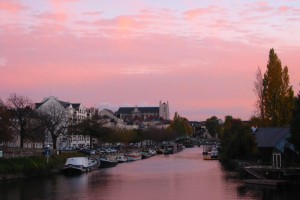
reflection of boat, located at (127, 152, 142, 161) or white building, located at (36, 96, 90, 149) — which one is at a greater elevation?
white building, located at (36, 96, 90, 149)

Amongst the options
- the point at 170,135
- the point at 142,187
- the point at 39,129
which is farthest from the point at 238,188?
the point at 170,135

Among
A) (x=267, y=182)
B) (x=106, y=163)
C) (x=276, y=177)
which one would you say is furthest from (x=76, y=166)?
(x=267, y=182)

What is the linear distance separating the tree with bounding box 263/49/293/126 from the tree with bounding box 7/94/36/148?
1297 inches

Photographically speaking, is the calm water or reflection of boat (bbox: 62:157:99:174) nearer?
the calm water

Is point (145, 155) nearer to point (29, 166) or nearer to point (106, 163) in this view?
point (106, 163)

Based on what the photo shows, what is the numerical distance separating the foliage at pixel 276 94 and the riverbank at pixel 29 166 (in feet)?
86.2

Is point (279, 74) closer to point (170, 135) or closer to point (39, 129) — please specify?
point (39, 129)

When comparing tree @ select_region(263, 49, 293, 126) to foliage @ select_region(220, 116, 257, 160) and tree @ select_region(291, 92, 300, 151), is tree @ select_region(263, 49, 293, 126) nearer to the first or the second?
foliage @ select_region(220, 116, 257, 160)

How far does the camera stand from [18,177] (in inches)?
2028

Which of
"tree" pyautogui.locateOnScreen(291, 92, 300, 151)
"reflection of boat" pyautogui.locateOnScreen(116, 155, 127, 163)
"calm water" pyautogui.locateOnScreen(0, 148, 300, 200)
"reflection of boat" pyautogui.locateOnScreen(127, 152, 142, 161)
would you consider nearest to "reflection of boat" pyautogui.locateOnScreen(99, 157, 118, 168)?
"reflection of boat" pyautogui.locateOnScreen(116, 155, 127, 163)

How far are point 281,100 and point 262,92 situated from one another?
167 inches

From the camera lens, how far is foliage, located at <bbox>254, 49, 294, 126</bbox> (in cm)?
5966

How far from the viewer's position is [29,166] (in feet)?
180

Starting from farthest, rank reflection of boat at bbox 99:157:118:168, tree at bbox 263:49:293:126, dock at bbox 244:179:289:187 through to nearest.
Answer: reflection of boat at bbox 99:157:118:168 < tree at bbox 263:49:293:126 < dock at bbox 244:179:289:187
